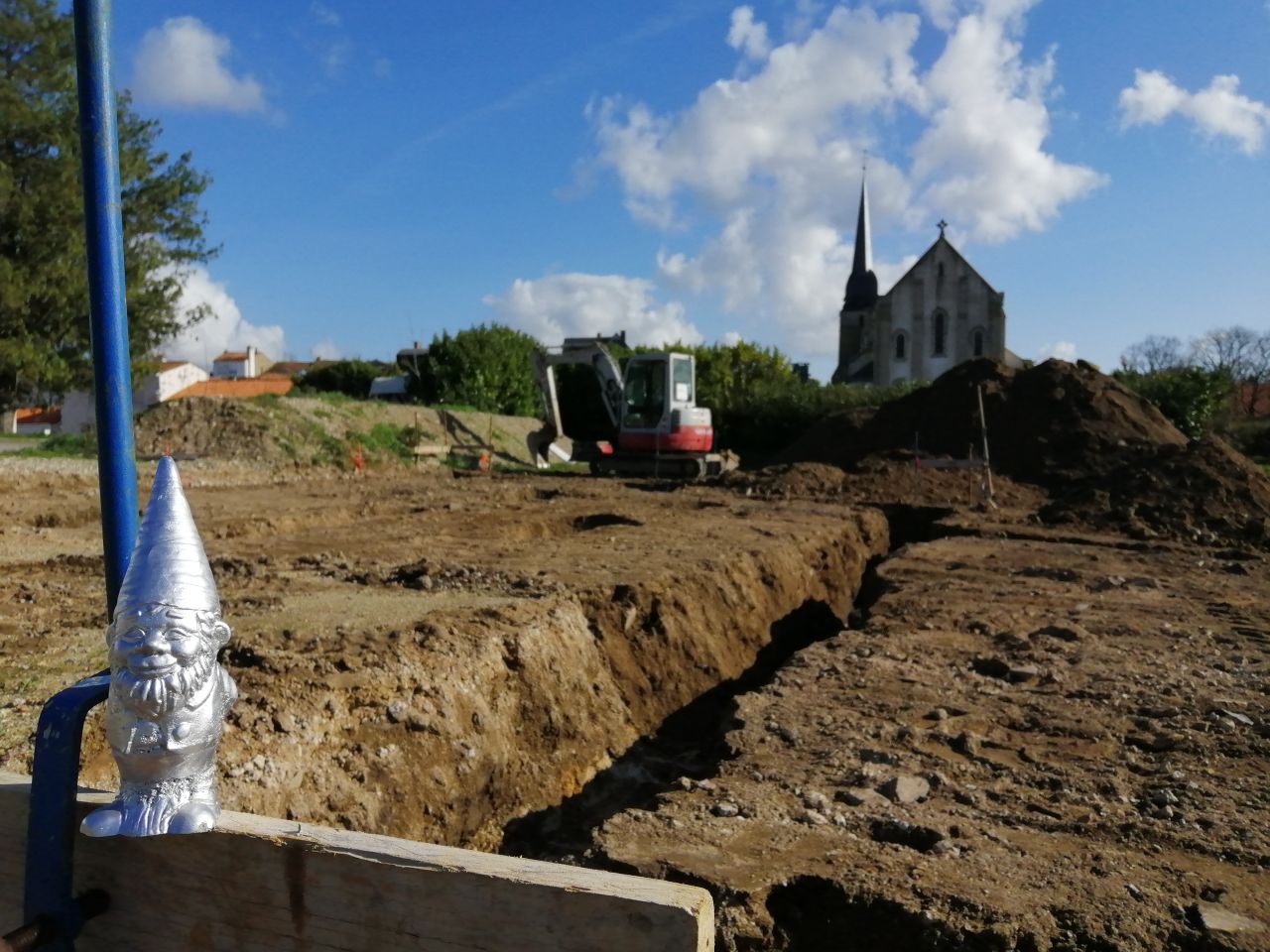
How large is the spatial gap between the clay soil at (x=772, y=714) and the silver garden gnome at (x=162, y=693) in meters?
1.92

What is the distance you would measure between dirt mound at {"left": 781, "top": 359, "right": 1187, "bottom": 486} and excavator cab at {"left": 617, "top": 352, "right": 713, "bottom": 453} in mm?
2614

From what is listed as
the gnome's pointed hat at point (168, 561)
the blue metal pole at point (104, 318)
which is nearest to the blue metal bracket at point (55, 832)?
the blue metal pole at point (104, 318)

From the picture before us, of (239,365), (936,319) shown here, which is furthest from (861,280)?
(239,365)

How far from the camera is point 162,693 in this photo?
7.16 feet

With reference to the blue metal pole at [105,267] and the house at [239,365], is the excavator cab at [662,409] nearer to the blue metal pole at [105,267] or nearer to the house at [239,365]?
the blue metal pole at [105,267]

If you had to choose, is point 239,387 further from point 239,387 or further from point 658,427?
point 658,427

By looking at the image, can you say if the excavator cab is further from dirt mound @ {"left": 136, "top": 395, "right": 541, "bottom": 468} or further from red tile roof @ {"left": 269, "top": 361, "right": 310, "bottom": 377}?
red tile roof @ {"left": 269, "top": 361, "right": 310, "bottom": 377}

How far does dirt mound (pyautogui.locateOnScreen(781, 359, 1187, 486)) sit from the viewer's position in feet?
62.1

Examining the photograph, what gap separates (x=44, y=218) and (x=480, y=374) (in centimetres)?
1866

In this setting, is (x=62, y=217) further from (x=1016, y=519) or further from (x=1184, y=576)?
(x=1184, y=576)

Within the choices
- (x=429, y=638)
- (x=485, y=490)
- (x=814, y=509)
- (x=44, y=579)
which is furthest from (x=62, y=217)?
(x=429, y=638)

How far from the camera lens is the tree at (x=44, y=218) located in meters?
19.4

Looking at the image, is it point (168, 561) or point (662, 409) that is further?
point (662, 409)

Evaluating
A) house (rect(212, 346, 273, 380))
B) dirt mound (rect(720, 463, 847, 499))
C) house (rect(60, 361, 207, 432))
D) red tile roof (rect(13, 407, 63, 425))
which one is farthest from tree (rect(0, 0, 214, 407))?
house (rect(212, 346, 273, 380))
